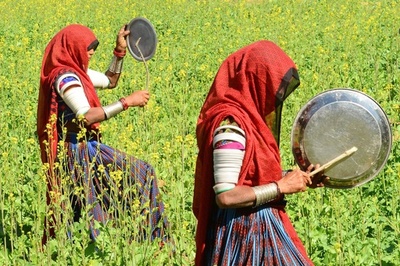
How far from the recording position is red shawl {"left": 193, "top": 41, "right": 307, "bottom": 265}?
3303 mm

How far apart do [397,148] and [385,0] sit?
11.1 metres

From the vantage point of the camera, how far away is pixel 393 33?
40.9ft

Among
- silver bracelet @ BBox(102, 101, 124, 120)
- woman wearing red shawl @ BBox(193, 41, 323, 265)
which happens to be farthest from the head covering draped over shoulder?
woman wearing red shawl @ BBox(193, 41, 323, 265)

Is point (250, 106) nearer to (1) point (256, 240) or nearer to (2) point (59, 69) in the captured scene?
(1) point (256, 240)

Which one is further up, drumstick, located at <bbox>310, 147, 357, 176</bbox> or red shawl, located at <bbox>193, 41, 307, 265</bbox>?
red shawl, located at <bbox>193, 41, 307, 265</bbox>

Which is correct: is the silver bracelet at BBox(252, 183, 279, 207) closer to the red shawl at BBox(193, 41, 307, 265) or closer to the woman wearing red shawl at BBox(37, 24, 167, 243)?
the red shawl at BBox(193, 41, 307, 265)

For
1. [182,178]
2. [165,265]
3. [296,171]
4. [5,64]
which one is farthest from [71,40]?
[5,64]

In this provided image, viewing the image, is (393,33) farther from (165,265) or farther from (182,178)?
(165,265)

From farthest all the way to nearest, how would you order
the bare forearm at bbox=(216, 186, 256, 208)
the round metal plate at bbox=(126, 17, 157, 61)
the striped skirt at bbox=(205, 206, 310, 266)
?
the round metal plate at bbox=(126, 17, 157, 61), the striped skirt at bbox=(205, 206, 310, 266), the bare forearm at bbox=(216, 186, 256, 208)

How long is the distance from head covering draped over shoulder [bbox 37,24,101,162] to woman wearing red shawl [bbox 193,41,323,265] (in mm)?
1825

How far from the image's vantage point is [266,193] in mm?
3320

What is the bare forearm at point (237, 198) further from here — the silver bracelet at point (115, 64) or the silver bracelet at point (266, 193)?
the silver bracelet at point (115, 64)

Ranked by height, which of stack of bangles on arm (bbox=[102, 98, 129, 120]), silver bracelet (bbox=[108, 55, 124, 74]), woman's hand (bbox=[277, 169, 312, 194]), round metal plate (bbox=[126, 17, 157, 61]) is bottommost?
woman's hand (bbox=[277, 169, 312, 194])

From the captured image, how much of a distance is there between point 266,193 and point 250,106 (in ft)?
1.04
